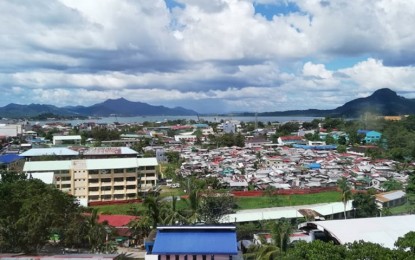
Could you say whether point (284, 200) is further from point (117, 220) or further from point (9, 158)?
point (9, 158)

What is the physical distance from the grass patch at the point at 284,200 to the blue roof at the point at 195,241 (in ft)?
53.8

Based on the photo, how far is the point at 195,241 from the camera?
1435cm

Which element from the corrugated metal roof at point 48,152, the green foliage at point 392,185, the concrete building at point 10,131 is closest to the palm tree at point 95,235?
the green foliage at point 392,185

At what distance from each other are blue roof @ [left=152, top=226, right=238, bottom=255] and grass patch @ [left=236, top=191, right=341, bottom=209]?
1640cm

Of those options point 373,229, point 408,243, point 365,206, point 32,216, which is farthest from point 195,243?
point 365,206

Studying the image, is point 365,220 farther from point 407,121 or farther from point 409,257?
point 407,121

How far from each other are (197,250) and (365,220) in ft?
26.7

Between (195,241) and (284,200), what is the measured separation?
65.8 ft

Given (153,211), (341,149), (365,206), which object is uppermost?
(153,211)

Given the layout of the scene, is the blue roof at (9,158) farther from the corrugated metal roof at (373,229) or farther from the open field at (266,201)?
the corrugated metal roof at (373,229)

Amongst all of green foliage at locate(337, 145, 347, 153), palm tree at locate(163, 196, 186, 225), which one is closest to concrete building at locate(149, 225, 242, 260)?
palm tree at locate(163, 196, 186, 225)

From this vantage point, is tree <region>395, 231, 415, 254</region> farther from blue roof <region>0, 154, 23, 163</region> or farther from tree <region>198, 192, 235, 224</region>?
blue roof <region>0, 154, 23, 163</region>

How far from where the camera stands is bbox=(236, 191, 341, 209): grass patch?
3172 centimetres

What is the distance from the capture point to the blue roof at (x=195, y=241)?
1383cm
